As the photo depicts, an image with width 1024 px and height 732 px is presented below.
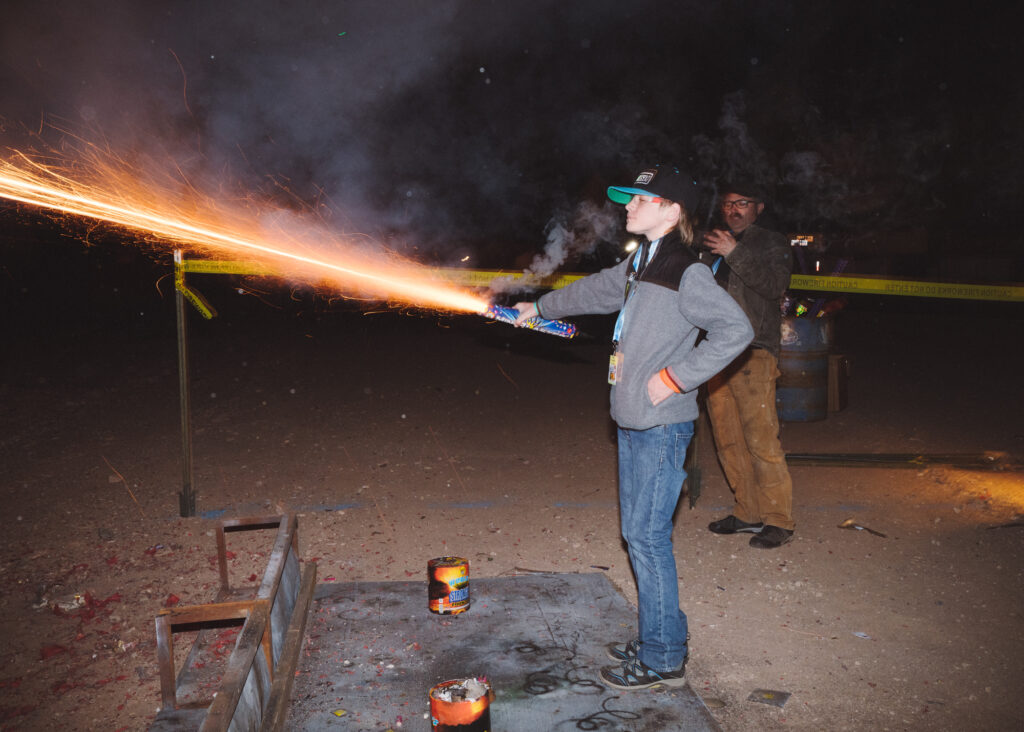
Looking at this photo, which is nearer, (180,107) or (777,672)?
(777,672)

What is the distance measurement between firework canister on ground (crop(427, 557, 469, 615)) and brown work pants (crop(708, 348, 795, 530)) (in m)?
2.37

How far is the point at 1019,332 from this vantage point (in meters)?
18.0

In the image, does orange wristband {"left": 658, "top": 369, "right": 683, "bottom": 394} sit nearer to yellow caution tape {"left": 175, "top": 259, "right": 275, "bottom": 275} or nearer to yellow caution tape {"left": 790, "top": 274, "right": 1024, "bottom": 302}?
yellow caution tape {"left": 175, "top": 259, "right": 275, "bottom": 275}

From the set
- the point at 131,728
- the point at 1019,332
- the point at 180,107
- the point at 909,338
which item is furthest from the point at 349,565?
the point at 1019,332

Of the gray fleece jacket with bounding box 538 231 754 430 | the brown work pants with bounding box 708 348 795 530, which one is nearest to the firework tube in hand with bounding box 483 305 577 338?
the gray fleece jacket with bounding box 538 231 754 430

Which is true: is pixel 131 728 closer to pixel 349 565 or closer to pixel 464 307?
pixel 349 565

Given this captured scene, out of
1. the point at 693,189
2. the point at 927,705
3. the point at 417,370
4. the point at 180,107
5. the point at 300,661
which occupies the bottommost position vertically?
the point at 927,705

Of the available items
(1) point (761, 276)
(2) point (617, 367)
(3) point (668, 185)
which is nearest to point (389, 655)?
(2) point (617, 367)

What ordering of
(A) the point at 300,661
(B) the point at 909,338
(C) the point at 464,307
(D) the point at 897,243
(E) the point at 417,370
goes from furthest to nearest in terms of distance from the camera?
(D) the point at 897,243 < (B) the point at 909,338 < (E) the point at 417,370 < (C) the point at 464,307 < (A) the point at 300,661

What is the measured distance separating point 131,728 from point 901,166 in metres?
14.1

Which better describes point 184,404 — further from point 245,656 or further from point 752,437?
point 752,437

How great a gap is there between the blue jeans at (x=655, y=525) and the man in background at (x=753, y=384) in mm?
1753

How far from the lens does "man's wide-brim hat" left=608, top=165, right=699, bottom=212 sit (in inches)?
128

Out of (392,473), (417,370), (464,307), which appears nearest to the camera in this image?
(464,307)
